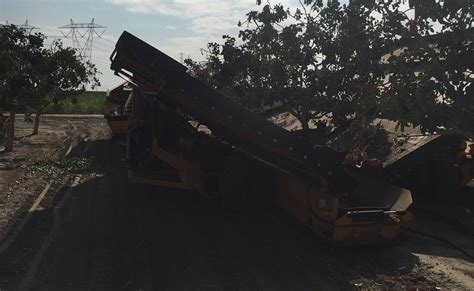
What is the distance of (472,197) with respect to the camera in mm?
10258

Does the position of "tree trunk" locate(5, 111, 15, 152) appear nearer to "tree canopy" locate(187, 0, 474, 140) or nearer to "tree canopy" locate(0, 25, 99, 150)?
"tree canopy" locate(0, 25, 99, 150)

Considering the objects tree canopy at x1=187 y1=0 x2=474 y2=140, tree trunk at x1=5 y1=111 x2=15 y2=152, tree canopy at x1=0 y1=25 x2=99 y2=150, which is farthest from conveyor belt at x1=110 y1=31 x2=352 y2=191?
tree trunk at x1=5 y1=111 x2=15 y2=152

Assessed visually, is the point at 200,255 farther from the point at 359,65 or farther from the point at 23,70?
the point at 23,70

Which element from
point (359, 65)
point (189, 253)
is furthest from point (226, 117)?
point (359, 65)

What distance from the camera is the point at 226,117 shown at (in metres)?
7.67

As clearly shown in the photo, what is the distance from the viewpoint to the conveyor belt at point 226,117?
23.6 ft

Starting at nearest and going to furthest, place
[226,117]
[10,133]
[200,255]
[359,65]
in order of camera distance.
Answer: [200,255]
[226,117]
[359,65]
[10,133]

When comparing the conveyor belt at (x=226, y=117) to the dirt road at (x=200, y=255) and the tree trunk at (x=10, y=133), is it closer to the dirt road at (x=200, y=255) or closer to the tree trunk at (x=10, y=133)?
the dirt road at (x=200, y=255)

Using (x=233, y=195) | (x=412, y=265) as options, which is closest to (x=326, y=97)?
(x=233, y=195)

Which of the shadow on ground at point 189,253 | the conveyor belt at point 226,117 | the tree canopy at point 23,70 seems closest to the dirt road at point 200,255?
the shadow on ground at point 189,253

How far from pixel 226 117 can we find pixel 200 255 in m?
2.30

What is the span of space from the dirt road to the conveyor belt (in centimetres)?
112

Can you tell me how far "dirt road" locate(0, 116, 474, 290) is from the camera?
5543 mm

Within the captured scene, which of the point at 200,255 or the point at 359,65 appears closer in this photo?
the point at 200,255
